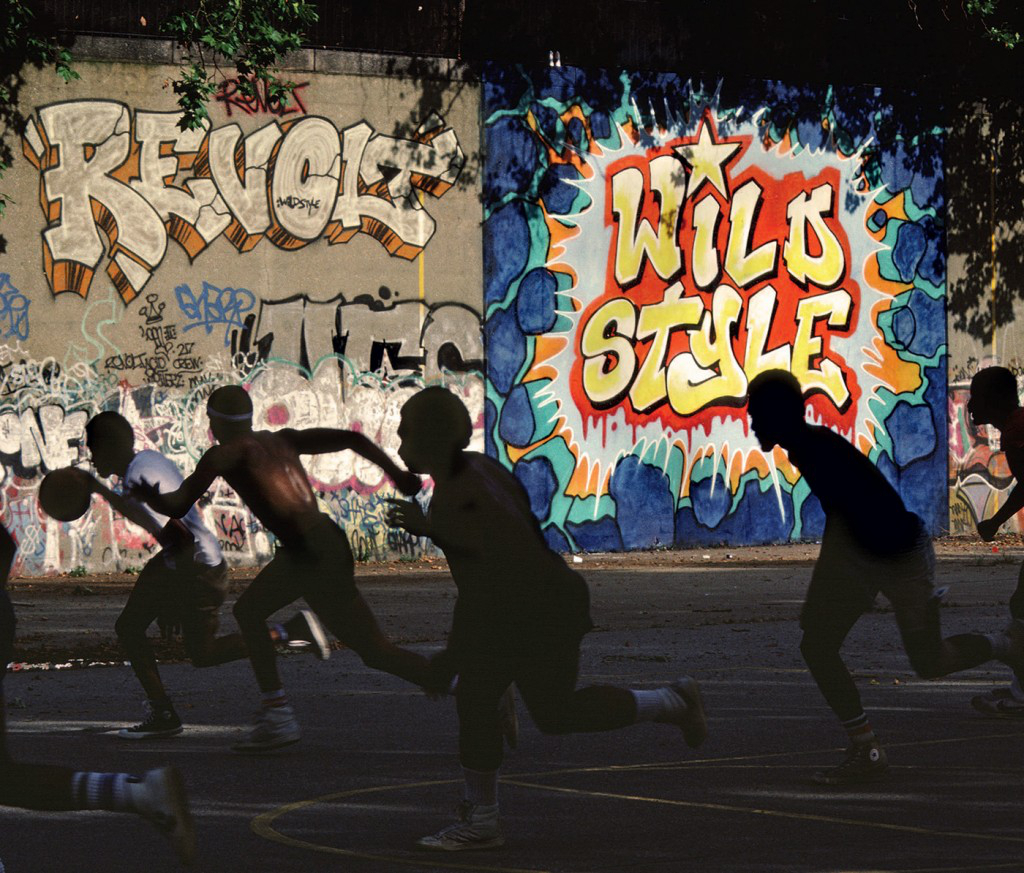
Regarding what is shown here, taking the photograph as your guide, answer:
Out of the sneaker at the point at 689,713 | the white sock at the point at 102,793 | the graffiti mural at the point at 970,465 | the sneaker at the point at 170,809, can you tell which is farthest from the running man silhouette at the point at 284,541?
the graffiti mural at the point at 970,465

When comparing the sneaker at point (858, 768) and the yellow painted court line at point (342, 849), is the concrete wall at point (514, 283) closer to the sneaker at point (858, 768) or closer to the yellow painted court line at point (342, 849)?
the yellow painted court line at point (342, 849)

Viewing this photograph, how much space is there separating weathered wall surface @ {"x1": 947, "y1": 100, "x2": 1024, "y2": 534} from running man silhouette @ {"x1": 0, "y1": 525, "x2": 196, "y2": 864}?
20.6 meters

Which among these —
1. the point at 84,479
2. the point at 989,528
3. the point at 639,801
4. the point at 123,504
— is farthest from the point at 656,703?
the point at 989,528

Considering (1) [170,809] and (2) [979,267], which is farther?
(2) [979,267]

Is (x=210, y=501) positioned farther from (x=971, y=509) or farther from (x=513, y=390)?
(x=971, y=509)

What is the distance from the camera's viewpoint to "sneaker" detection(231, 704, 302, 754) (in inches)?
336

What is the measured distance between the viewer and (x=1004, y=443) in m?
9.53

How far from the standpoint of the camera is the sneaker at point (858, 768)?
7566 millimetres

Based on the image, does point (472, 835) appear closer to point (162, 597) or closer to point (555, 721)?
point (555, 721)

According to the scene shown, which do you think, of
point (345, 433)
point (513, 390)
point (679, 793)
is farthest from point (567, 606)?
point (513, 390)

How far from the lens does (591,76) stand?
22172mm

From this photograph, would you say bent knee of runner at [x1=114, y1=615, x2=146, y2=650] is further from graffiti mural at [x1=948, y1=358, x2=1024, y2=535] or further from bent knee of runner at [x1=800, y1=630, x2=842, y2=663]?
graffiti mural at [x1=948, y1=358, x2=1024, y2=535]

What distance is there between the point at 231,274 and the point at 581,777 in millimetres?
13233

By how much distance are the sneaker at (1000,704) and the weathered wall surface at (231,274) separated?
12.0 m
